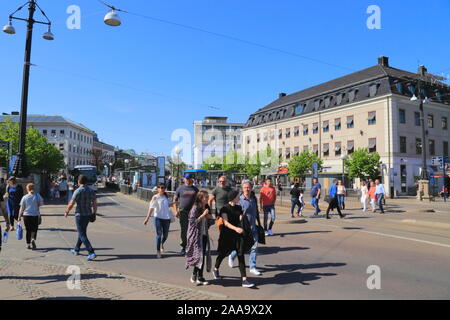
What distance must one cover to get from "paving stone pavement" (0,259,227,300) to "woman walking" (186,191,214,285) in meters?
0.43

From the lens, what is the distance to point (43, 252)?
306 inches

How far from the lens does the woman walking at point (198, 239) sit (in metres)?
5.46

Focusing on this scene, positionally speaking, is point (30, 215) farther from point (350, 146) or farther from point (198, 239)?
point (350, 146)

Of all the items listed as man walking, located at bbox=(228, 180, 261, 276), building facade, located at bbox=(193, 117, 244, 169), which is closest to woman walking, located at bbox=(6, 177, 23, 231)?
man walking, located at bbox=(228, 180, 261, 276)

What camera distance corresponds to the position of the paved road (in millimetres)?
5020

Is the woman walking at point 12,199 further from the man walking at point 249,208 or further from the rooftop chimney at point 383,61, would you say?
the rooftop chimney at point 383,61

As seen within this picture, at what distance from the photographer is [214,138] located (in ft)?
344

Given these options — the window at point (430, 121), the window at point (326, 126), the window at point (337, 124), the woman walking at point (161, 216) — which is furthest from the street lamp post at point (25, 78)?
the window at point (430, 121)

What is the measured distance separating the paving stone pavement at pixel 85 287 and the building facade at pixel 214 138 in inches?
3714

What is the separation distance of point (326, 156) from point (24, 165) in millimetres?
39587

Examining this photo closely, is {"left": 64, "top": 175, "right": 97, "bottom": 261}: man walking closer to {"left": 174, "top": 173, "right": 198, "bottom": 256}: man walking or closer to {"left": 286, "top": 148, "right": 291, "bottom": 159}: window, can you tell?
{"left": 174, "top": 173, "right": 198, "bottom": 256}: man walking

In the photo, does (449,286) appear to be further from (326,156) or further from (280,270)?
(326,156)

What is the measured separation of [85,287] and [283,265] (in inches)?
143
